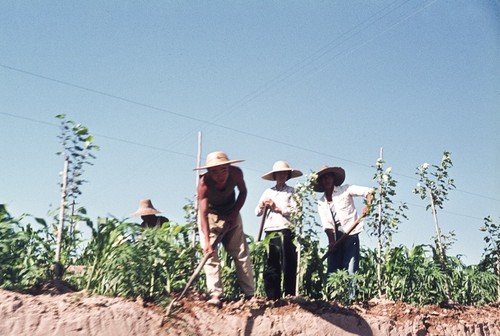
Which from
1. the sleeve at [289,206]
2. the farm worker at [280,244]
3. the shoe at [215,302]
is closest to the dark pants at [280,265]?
the farm worker at [280,244]

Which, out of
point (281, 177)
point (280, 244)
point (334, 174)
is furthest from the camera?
point (334, 174)

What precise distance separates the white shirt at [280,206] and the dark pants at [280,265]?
0.26 ft

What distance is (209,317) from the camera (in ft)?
15.6

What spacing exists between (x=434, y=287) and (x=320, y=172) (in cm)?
210

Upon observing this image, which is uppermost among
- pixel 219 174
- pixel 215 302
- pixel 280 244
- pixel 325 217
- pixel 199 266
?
pixel 219 174

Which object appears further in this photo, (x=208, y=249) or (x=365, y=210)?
(x=365, y=210)

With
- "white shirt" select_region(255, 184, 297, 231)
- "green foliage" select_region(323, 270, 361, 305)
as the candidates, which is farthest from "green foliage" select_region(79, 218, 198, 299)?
"green foliage" select_region(323, 270, 361, 305)

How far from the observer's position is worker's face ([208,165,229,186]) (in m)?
4.96

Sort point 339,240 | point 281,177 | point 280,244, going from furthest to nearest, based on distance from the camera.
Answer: point 339,240 < point 281,177 < point 280,244

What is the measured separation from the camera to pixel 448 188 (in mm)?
7449

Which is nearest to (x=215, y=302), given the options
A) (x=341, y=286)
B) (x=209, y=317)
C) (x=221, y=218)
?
(x=209, y=317)

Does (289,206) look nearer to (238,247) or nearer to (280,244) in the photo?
(280,244)

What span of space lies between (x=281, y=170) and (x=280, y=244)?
79 cm

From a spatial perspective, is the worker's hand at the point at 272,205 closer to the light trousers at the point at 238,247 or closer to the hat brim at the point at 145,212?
the light trousers at the point at 238,247
